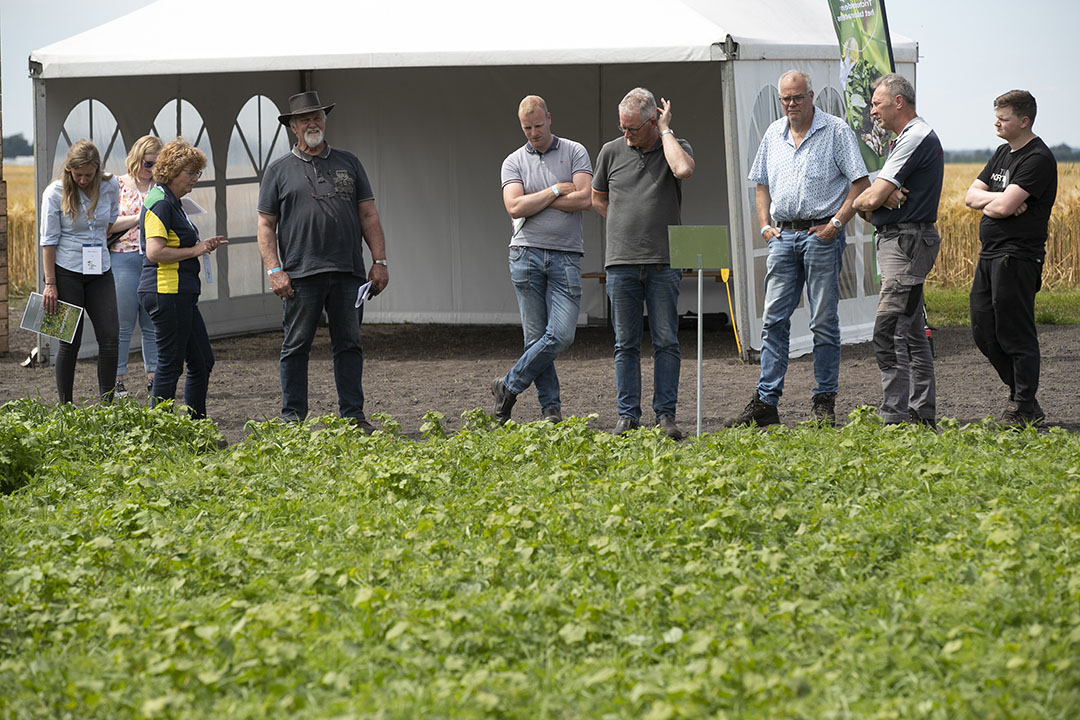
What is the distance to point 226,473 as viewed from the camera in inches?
243

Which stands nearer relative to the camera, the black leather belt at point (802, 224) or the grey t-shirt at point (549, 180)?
the black leather belt at point (802, 224)

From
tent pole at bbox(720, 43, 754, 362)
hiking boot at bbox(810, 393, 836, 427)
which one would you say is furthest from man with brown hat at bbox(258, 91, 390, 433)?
tent pole at bbox(720, 43, 754, 362)

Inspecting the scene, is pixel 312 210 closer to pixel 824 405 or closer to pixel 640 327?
pixel 640 327

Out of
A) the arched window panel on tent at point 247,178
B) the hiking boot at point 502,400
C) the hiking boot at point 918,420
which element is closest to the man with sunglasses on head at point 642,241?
the hiking boot at point 502,400

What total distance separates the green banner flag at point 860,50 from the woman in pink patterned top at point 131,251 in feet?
18.0

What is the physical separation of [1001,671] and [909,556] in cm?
116

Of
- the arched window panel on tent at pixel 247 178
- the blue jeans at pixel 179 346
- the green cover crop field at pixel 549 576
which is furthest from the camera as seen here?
the arched window panel on tent at pixel 247 178

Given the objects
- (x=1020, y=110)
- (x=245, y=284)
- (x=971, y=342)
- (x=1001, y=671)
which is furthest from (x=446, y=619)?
(x=245, y=284)

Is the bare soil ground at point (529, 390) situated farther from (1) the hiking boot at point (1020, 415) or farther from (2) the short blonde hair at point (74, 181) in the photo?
(2) the short blonde hair at point (74, 181)

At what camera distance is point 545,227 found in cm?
742

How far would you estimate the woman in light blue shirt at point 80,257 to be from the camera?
26.4ft

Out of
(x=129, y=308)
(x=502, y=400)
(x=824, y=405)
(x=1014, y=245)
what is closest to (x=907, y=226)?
(x=1014, y=245)

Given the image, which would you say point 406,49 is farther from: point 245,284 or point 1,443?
point 1,443

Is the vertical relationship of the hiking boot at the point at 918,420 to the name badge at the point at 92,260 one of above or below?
below
